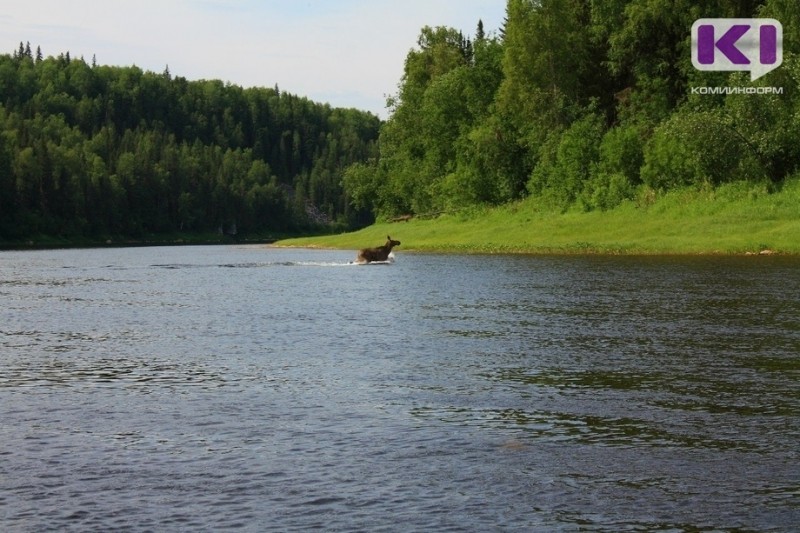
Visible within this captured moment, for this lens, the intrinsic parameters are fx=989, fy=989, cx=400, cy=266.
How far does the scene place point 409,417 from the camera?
18312mm

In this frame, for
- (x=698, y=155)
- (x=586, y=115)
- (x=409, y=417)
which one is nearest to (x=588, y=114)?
(x=586, y=115)

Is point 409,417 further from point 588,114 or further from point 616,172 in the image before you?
point 588,114

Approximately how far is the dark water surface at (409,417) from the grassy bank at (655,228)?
100 ft

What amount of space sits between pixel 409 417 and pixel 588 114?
301ft

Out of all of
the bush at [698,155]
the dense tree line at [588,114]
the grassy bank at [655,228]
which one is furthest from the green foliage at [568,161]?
the bush at [698,155]

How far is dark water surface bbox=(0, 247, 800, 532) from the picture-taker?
1276cm

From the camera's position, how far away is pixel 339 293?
46.9m

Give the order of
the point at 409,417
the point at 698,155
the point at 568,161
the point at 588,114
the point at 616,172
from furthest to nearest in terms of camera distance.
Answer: the point at 588,114 < the point at 568,161 < the point at 616,172 < the point at 698,155 < the point at 409,417

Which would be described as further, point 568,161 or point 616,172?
point 568,161

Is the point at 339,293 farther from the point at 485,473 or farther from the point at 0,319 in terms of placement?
the point at 485,473

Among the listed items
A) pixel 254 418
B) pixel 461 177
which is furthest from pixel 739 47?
pixel 254 418

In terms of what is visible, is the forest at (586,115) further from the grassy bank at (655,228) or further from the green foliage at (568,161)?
the grassy bank at (655,228)

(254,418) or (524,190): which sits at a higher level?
(524,190)

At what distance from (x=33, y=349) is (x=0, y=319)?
34.4 feet
